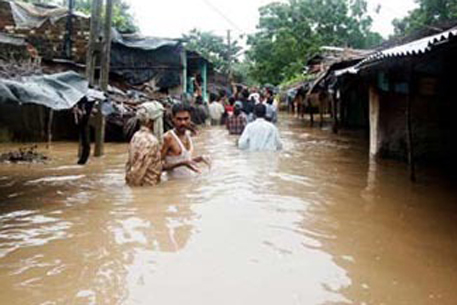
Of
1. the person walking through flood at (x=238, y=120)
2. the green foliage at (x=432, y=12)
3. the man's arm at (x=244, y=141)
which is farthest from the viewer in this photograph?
the green foliage at (x=432, y=12)

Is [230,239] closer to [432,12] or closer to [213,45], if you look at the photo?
[432,12]

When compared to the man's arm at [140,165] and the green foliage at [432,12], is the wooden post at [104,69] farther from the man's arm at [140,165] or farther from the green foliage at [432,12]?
the green foliage at [432,12]

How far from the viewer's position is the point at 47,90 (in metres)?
5.72

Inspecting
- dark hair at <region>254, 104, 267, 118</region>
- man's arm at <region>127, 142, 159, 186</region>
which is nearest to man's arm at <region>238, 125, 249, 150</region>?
dark hair at <region>254, 104, 267, 118</region>

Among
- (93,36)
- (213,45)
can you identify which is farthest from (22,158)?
(213,45)

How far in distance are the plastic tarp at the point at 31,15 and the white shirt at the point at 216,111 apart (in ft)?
22.5

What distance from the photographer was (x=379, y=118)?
10.2 metres

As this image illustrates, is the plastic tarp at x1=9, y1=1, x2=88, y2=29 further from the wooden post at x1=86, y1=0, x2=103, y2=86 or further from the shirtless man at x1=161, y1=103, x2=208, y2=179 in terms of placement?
the shirtless man at x1=161, y1=103, x2=208, y2=179

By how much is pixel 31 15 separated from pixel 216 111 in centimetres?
790

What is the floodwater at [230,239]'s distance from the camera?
11.5 feet

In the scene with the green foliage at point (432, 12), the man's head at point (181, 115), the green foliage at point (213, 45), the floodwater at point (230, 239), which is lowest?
the floodwater at point (230, 239)

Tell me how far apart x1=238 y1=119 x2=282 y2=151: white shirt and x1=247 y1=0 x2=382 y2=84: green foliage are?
26.9 meters

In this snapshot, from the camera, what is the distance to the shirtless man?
6406 mm

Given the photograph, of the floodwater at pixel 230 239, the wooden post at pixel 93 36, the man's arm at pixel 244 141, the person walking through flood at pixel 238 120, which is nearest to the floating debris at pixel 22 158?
the floodwater at pixel 230 239
